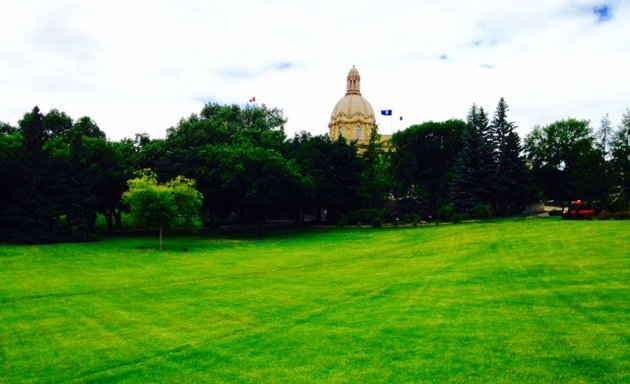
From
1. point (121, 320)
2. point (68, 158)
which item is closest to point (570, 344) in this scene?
point (121, 320)

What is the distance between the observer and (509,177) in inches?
2120

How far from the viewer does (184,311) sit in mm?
15547

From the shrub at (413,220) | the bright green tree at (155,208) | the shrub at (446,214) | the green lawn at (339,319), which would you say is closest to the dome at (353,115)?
the shrub at (413,220)

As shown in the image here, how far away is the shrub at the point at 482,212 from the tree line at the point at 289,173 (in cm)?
10

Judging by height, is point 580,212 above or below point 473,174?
below

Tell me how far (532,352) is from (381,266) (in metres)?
14.3

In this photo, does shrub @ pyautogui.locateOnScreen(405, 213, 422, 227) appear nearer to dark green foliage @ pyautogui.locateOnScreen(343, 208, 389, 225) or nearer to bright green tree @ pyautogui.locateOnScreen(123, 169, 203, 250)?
dark green foliage @ pyautogui.locateOnScreen(343, 208, 389, 225)

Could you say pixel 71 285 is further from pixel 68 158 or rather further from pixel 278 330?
pixel 68 158

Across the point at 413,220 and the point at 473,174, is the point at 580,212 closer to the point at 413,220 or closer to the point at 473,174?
the point at 473,174

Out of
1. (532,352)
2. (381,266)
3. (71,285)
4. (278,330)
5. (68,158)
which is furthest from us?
(68,158)

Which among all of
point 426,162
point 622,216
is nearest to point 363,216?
point 622,216

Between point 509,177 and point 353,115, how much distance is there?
6619 cm

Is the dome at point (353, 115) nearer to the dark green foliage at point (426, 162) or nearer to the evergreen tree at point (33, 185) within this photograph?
the dark green foliage at point (426, 162)

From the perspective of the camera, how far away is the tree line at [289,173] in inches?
1727
